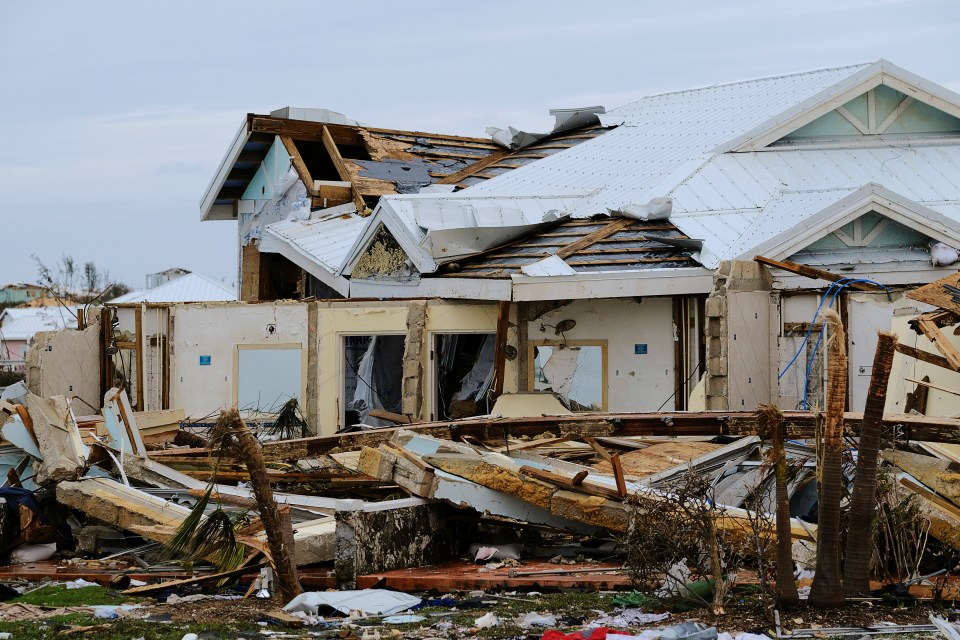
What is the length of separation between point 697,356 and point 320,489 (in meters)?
6.68

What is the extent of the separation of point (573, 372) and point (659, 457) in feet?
19.0

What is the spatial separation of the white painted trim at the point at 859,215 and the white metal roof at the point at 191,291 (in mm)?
33786

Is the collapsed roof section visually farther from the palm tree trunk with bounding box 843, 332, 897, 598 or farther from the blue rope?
the palm tree trunk with bounding box 843, 332, 897, 598

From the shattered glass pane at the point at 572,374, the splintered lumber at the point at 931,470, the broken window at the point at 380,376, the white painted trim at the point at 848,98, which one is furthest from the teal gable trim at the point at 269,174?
the splintered lumber at the point at 931,470

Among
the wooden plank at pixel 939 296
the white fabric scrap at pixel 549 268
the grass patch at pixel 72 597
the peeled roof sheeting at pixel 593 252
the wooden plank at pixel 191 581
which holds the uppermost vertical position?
the peeled roof sheeting at pixel 593 252

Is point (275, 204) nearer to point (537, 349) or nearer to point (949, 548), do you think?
point (537, 349)

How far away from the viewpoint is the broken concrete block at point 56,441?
12.9 meters

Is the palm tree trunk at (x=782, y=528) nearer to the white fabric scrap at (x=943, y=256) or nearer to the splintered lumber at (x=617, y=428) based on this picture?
the splintered lumber at (x=617, y=428)

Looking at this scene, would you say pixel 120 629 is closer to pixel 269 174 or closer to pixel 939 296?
pixel 939 296

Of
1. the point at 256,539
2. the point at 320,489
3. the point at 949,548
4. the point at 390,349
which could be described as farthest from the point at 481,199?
the point at 949,548

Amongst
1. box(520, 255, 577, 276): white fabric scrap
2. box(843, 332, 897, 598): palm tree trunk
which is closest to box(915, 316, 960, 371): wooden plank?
box(843, 332, 897, 598): palm tree trunk

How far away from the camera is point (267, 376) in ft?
65.6

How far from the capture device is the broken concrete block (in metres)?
12.9

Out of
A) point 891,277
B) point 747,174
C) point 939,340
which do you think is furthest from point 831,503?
point 747,174
